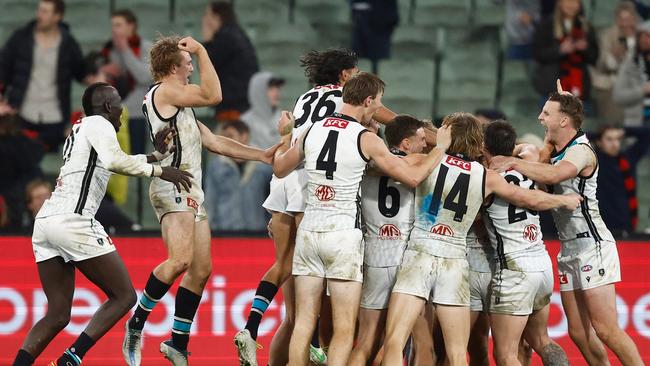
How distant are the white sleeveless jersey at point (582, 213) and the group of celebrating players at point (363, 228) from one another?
0.04 ft

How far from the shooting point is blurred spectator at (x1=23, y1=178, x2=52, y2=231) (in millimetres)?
13562

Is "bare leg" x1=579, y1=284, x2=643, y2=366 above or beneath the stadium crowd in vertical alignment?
beneath

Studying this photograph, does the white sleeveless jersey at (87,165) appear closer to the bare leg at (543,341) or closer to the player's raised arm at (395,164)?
the player's raised arm at (395,164)

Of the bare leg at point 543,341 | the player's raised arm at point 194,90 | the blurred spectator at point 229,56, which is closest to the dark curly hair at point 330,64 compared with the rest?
the player's raised arm at point 194,90

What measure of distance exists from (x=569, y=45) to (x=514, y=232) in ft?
19.8

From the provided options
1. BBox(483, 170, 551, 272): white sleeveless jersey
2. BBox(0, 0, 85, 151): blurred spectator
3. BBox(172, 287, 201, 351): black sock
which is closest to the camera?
BBox(483, 170, 551, 272): white sleeveless jersey

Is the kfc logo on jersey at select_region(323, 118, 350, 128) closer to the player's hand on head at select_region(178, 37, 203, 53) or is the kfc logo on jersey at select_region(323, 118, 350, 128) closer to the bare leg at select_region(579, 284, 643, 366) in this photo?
the player's hand on head at select_region(178, 37, 203, 53)

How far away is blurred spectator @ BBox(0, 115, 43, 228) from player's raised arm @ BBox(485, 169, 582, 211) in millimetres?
5887

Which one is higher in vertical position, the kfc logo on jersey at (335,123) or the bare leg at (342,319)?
the kfc logo on jersey at (335,123)

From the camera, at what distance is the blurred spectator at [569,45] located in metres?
15.5

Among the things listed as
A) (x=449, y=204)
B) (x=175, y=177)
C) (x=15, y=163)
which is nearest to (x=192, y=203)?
(x=175, y=177)

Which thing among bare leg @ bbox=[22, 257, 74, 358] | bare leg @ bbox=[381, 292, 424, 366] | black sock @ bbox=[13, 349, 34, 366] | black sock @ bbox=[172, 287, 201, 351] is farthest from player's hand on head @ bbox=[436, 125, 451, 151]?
black sock @ bbox=[13, 349, 34, 366]

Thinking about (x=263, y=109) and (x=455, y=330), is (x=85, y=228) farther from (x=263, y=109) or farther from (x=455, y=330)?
(x=263, y=109)

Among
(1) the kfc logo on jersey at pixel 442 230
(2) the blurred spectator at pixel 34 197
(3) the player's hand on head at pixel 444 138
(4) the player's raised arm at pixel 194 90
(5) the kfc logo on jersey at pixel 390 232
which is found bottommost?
(2) the blurred spectator at pixel 34 197
